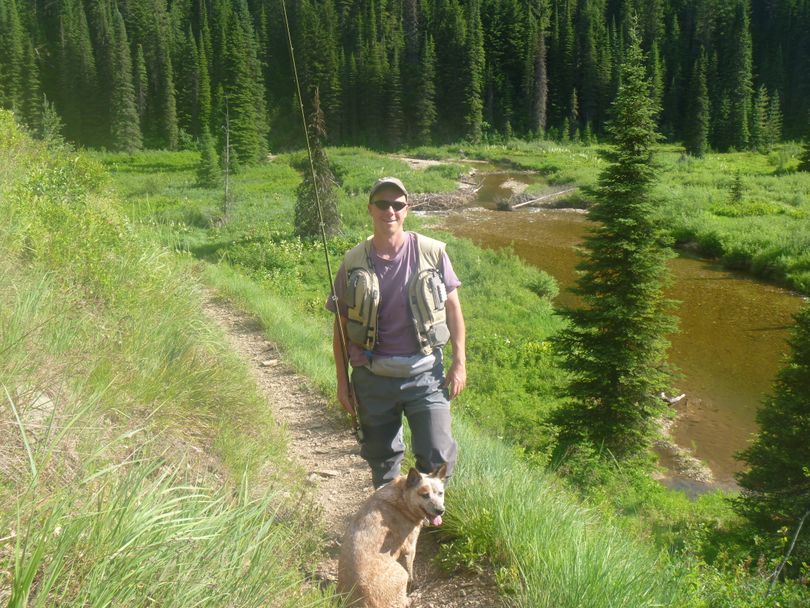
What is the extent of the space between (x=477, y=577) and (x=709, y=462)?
386 inches

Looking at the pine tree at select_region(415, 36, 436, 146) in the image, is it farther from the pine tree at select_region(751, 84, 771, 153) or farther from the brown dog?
the brown dog

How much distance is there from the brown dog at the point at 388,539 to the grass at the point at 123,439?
0.20 meters

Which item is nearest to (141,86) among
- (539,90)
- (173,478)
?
(539,90)

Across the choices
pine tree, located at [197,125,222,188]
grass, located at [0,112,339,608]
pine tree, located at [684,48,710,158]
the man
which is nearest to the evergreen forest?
pine tree, located at [684,48,710,158]

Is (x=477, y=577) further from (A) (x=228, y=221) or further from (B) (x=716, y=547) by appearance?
(A) (x=228, y=221)

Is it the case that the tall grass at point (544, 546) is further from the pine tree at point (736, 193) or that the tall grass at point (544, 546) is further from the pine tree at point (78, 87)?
the pine tree at point (78, 87)

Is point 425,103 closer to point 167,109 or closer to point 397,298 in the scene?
point 167,109

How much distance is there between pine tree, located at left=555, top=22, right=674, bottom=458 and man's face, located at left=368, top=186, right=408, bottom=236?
23.0 ft

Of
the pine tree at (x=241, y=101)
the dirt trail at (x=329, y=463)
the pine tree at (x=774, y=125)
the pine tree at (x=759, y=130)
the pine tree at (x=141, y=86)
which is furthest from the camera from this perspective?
the pine tree at (x=141, y=86)

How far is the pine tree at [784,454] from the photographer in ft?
25.7

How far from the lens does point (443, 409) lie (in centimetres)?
376

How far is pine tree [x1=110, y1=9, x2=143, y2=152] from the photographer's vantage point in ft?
205

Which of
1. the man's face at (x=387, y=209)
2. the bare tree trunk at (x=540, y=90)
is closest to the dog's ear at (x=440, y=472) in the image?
A: the man's face at (x=387, y=209)

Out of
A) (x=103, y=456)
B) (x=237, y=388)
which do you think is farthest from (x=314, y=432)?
(x=103, y=456)
